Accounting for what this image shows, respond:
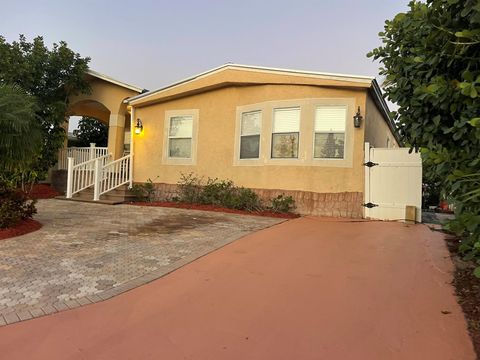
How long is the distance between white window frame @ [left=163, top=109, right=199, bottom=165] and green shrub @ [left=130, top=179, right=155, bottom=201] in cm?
91

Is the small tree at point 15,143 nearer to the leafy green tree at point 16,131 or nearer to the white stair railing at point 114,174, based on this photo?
the leafy green tree at point 16,131

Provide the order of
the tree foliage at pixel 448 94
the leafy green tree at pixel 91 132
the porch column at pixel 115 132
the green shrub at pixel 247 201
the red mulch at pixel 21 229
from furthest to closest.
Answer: the leafy green tree at pixel 91 132, the porch column at pixel 115 132, the green shrub at pixel 247 201, the red mulch at pixel 21 229, the tree foliage at pixel 448 94

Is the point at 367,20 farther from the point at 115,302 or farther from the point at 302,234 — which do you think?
the point at 115,302

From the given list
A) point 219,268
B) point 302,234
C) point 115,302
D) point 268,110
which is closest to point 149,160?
point 268,110

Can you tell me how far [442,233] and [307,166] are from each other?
3355 mm

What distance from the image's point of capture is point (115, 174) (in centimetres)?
1248

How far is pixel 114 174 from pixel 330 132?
7.23 meters

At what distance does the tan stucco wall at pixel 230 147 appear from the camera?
8.98 m

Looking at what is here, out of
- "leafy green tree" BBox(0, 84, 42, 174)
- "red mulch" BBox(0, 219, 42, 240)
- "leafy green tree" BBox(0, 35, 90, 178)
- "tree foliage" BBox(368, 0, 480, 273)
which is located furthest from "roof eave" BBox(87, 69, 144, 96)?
"tree foliage" BBox(368, 0, 480, 273)

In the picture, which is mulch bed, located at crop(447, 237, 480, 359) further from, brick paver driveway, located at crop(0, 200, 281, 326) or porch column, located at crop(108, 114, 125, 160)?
porch column, located at crop(108, 114, 125, 160)

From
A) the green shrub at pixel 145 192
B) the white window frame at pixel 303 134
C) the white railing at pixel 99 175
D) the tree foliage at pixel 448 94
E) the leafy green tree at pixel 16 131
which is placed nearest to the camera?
the tree foliage at pixel 448 94

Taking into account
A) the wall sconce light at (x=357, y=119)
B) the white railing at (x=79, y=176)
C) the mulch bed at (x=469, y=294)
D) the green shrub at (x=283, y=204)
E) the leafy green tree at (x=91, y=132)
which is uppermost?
the leafy green tree at (x=91, y=132)

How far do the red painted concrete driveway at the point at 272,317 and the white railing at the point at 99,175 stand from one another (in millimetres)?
7899

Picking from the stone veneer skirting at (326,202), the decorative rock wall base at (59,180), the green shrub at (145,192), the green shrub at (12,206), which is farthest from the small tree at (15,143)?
the decorative rock wall base at (59,180)
